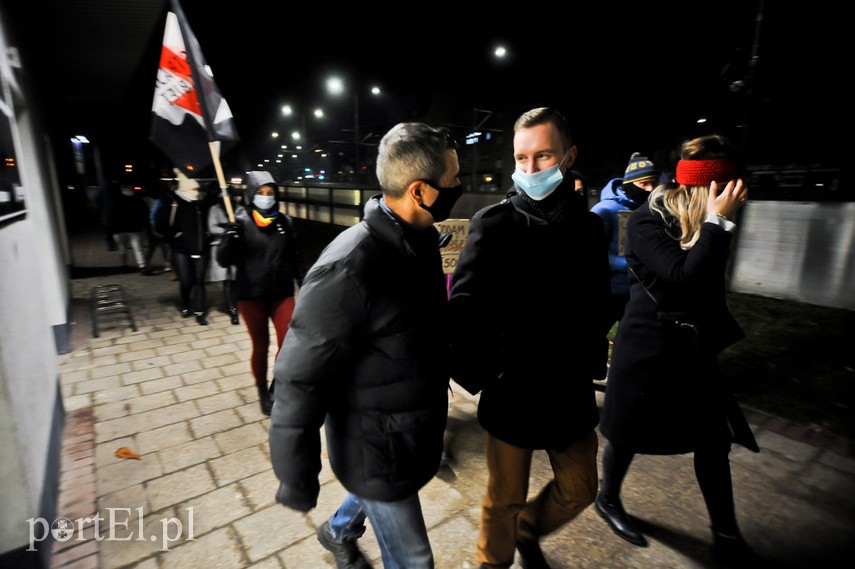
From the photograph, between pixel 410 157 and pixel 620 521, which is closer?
pixel 410 157

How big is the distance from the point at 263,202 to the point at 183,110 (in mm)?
1098

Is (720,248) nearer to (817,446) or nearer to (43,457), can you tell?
(817,446)

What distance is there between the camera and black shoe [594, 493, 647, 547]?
2480 mm

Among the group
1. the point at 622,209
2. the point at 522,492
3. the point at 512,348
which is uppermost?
the point at 622,209

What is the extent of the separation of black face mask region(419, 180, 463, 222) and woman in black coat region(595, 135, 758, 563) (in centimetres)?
107

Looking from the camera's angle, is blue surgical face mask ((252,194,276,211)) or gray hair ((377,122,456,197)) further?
blue surgical face mask ((252,194,276,211))

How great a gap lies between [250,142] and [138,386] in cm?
4209

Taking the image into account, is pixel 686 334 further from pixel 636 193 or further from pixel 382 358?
pixel 636 193

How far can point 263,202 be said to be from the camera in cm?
404

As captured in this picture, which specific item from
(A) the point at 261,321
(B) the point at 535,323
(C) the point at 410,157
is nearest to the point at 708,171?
(B) the point at 535,323

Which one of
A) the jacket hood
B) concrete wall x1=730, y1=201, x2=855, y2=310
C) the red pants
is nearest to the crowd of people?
the red pants

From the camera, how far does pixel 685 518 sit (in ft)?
8.78

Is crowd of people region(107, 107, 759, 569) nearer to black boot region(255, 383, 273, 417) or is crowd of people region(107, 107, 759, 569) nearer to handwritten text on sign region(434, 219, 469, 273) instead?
handwritten text on sign region(434, 219, 469, 273)

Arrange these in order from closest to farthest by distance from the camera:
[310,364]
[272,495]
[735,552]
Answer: [310,364], [735,552], [272,495]
